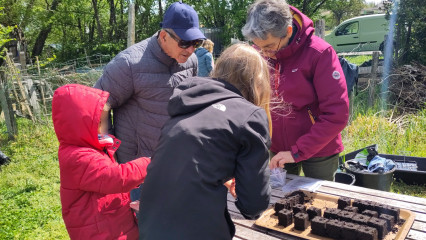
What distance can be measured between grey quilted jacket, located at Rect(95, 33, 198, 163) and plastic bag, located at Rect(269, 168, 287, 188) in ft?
2.41

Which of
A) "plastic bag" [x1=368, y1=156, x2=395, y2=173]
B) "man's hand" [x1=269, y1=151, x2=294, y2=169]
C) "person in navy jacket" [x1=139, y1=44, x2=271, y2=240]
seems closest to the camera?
"person in navy jacket" [x1=139, y1=44, x2=271, y2=240]

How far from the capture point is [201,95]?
134cm

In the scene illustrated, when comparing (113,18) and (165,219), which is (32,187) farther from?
(113,18)

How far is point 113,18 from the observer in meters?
21.5

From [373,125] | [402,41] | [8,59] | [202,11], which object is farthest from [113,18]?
[373,125]

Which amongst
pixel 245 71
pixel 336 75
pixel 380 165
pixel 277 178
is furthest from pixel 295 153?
pixel 380 165

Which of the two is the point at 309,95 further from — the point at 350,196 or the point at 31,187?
the point at 31,187

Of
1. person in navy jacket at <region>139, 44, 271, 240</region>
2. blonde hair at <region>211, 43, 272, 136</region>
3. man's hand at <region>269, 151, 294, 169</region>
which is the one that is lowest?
man's hand at <region>269, 151, 294, 169</region>

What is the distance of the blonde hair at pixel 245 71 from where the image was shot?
1.40 meters

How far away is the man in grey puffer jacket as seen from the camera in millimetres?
2141

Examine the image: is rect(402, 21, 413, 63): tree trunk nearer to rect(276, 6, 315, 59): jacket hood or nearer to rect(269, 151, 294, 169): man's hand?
rect(276, 6, 315, 59): jacket hood

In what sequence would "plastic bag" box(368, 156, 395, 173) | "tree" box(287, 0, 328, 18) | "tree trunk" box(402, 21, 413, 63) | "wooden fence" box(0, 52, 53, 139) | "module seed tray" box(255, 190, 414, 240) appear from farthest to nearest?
"tree" box(287, 0, 328, 18) < "tree trunk" box(402, 21, 413, 63) < "wooden fence" box(0, 52, 53, 139) < "plastic bag" box(368, 156, 395, 173) < "module seed tray" box(255, 190, 414, 240)

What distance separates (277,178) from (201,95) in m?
1.07

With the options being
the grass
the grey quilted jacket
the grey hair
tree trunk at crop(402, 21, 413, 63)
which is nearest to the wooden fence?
the grass
